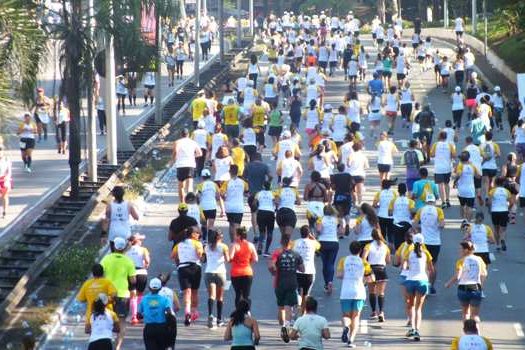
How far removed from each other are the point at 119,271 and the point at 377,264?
12.2 ft

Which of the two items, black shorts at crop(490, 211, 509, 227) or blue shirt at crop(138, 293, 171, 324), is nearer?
blue shirt at crop(138, 293, 171, 324)

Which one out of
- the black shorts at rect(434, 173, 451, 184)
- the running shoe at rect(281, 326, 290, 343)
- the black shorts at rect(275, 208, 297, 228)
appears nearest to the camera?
the running shoe at rect(281, 326, 290, 343)

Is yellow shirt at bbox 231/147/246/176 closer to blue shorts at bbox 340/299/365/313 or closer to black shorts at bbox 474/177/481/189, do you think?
black shorts at bbox 474/177/481/189

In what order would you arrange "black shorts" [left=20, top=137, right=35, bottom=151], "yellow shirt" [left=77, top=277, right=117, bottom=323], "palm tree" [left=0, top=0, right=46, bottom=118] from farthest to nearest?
"black shorts" [left=20, top=137, right=35, bottom=151], "palm tree" [left=0, top=0, right=46, bottom=118], "yellow shirt" [left=77, top=277, right=117, bottom=323]

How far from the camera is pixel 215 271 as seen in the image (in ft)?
69.8

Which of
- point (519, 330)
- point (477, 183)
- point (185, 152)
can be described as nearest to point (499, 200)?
point (477, 183)

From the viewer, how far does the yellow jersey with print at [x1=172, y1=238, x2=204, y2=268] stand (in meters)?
21.3

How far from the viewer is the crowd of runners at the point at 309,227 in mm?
19297

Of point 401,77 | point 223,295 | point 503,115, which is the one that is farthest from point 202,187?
point 401,77

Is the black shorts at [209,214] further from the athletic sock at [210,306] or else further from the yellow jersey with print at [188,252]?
the athletic sock at [210,306]

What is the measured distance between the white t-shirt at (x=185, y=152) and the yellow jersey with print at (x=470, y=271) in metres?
9.61

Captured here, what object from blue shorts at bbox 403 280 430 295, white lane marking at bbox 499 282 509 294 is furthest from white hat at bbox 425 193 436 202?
blue shorts at bbox 403 280 430 295

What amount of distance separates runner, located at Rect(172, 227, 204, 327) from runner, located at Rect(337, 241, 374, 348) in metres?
2.15

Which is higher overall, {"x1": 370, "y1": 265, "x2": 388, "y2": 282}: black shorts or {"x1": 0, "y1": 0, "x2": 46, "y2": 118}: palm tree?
{"x1": 0, "y1": 0, "x2": 46, "y2": 118}: palm tree
